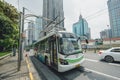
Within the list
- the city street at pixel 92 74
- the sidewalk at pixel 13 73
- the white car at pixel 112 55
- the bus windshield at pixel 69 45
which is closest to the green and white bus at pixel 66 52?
the bus windshield at pixel 69 45

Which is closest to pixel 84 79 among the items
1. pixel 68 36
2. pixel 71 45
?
pixel 71 45

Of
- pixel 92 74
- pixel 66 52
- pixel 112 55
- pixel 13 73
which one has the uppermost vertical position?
pixel 66 52

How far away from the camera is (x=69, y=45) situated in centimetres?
788

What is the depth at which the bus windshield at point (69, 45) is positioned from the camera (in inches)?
299

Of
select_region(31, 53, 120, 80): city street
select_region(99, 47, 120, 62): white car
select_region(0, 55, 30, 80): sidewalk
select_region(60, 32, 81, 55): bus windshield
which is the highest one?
select_region(60, 32, 81, 55): bus windshield

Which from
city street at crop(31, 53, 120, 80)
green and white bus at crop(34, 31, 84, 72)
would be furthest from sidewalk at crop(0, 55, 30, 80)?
green and white bus at crop(34, 31, 84, 72)

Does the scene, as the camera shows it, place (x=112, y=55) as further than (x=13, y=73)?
Yes

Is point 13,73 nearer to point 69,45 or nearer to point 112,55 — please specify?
point 69,45

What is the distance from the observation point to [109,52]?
37.3 ft

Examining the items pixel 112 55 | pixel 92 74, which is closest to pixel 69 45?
pixel 92 74

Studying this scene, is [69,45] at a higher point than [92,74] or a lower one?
higher

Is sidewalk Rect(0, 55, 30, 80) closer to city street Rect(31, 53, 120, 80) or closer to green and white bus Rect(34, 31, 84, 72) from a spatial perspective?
city street Rect(31, 53, 120, 80)

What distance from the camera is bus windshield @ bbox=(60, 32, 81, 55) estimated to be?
24.9 feet

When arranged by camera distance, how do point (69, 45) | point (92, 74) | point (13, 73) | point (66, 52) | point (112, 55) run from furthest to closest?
1. point (112, 55)
2. point (13, 73)
3. point (69, 45)
4. point (66, 52)
5. point (92, 74)
